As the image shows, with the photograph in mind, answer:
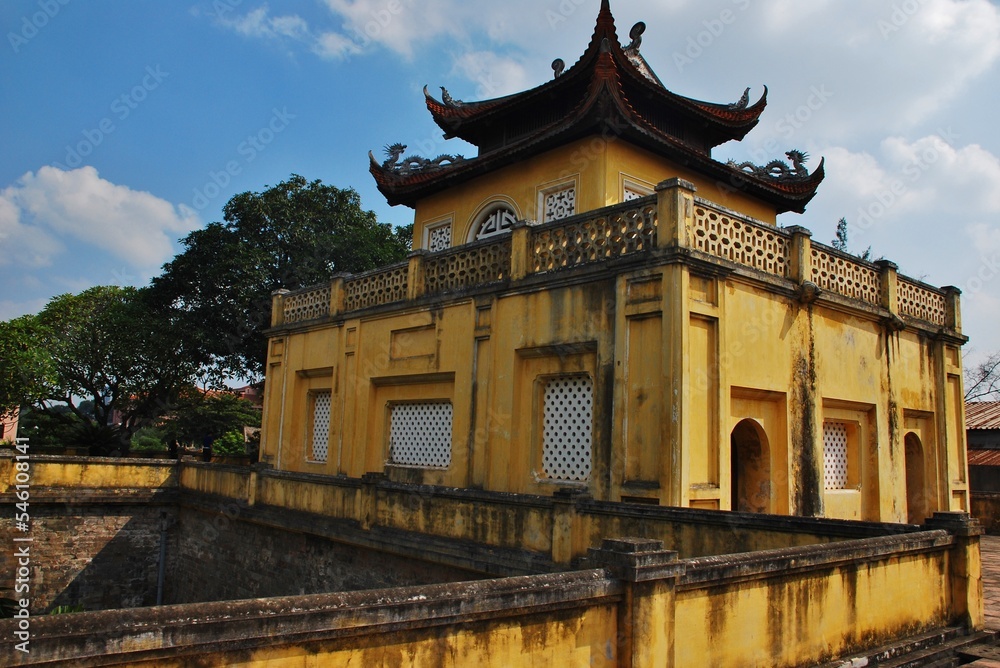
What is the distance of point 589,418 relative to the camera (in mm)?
10539

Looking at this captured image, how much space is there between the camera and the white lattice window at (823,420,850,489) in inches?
460

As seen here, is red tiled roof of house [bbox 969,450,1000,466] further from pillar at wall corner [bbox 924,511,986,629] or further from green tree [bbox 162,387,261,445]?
green tree [bbox 162,387,261,445]

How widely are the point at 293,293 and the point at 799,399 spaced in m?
11.2

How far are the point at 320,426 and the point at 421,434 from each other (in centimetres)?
381

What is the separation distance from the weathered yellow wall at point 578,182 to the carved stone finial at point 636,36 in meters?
4.07

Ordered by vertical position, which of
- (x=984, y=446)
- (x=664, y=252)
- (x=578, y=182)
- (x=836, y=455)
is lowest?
(x=836, y=455)

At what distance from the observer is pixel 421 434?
13453 millimetres

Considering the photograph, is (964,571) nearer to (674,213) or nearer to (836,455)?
(674,213)

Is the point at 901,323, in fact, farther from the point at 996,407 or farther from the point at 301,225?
the point at 301,225

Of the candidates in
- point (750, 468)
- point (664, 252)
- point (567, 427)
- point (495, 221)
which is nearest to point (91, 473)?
point (495, 221)

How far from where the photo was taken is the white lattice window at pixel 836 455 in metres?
11.7

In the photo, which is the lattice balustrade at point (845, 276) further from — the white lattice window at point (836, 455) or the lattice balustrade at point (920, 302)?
the white lattice window at point (836, 455)

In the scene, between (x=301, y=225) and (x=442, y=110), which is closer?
(x=442, y=110)

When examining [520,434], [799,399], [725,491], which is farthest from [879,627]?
[520,434]
